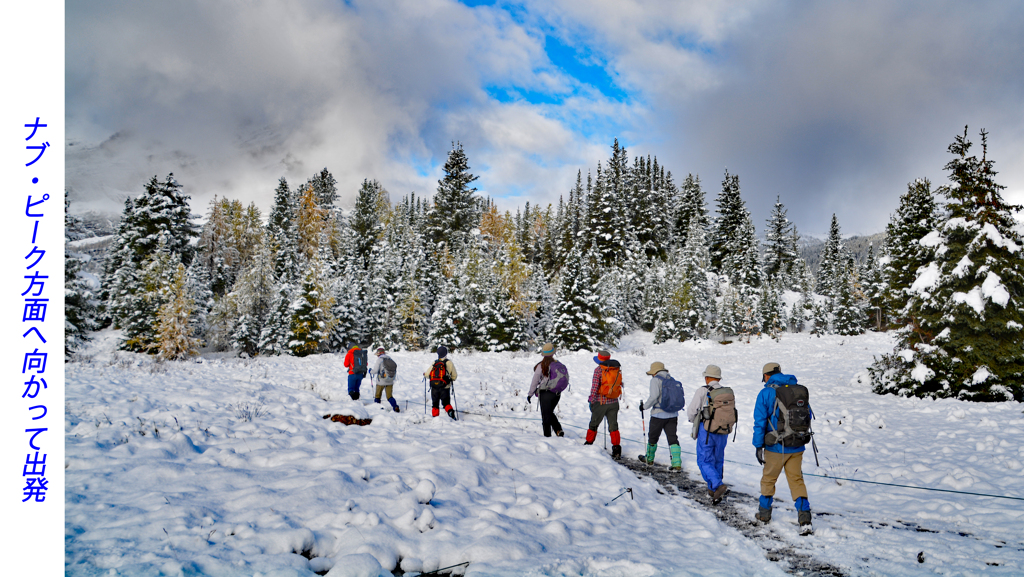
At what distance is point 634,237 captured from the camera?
54.8m

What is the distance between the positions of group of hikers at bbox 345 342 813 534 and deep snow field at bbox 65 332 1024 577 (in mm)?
528

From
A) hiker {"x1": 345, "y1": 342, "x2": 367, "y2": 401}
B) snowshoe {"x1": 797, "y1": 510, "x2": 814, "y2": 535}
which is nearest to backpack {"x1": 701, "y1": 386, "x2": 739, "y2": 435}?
snowshoe {"x1": 797, "y1": 510, "x2": 814, "y2": 535}

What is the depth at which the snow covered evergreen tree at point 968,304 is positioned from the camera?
42.2 feet

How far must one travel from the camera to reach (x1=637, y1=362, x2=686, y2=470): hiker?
8359 mm

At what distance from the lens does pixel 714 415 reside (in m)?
6.99

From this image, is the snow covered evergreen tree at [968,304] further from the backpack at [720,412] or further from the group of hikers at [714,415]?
the backpack at [720,412]

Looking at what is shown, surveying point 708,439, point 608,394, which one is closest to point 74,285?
point 608,394

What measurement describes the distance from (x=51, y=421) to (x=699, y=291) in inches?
1816

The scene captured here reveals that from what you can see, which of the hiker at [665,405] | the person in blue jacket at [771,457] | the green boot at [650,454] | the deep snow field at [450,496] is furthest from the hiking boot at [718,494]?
the green boot at [650,454]

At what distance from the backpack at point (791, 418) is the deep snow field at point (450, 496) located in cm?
107

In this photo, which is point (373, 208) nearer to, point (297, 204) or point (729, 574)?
point (297, 204)

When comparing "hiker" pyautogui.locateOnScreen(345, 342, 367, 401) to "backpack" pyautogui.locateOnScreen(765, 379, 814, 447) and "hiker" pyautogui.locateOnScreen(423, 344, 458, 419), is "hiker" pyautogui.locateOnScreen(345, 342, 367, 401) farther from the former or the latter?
"backpack" pyautogui.locateOnScreen(765, 379, 814, 447)

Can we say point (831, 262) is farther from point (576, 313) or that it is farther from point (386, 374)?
point (386, 374)

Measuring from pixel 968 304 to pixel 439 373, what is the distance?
16.3 m
